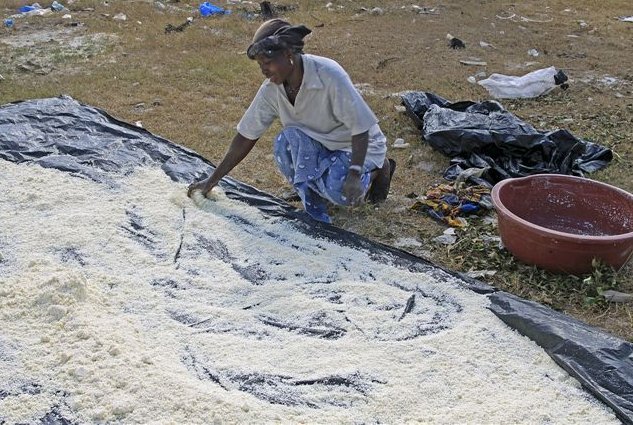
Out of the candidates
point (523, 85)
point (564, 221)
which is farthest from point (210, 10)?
point (564, 221)

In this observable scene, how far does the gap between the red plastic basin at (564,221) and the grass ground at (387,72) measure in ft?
0.25

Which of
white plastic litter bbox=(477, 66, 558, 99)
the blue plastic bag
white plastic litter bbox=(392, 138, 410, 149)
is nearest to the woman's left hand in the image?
white plastic litter bbox=(392, 138, 410, 149)

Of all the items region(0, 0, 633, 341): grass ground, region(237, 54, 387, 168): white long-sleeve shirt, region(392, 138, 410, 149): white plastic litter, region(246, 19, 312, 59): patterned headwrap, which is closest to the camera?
region(246, 19, 312, 59): patterned headwrap

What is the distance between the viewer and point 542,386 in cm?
174

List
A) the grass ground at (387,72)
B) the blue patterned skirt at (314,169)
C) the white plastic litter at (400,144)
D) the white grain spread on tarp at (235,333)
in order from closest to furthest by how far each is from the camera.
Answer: the white grain spread on tarp at (235,333) → the blue patterned skirt at (314,169) → the grass ground at (387,72) → the white plastic litter at (400,144)

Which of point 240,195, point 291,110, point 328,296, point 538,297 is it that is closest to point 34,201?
point 240,195

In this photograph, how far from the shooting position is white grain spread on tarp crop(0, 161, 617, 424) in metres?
1.64

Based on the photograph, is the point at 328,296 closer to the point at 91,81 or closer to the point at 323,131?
the point at 323,131

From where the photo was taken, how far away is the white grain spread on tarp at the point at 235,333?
164 cm

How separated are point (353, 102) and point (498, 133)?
1237mm

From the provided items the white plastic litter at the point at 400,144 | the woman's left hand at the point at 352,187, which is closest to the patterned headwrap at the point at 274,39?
the woman's left hand at the point at 352,187

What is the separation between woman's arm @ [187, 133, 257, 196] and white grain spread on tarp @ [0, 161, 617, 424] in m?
0.15

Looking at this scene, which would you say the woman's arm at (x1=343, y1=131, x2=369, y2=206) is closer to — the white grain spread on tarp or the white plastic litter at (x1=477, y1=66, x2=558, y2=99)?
the white grain spread on tarp

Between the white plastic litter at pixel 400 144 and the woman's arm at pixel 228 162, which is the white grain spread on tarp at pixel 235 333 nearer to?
the woman's arm at pixel 228 162
